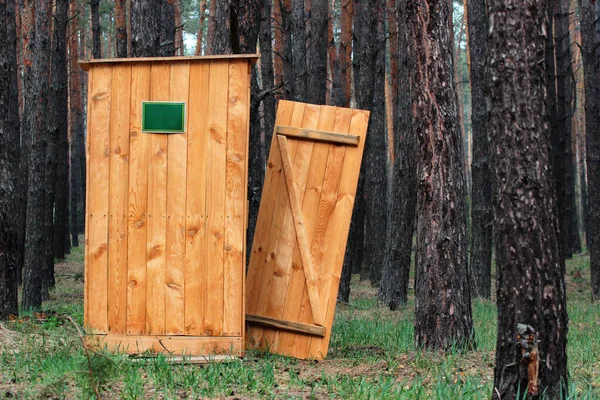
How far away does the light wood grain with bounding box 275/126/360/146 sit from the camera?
25.2ft

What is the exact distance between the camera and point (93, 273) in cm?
705

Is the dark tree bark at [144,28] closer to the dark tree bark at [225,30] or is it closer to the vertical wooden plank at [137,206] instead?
the dark tree bark at [225,30]

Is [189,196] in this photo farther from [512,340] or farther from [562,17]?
[562,17]

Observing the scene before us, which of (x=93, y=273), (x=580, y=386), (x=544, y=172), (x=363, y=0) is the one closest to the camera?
(x=544, y=172)

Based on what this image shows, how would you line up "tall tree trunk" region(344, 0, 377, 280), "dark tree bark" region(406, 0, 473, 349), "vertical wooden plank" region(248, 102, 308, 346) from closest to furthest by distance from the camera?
"dark tree bark" region(406, 0, 473, 349) < "vertical wooden plank" region(248, 102, 308, 346) < "tall tree trunk" region(344, 0, 377, 280)

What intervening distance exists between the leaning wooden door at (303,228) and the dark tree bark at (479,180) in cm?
841

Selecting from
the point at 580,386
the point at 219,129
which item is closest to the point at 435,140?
the point at 219,129

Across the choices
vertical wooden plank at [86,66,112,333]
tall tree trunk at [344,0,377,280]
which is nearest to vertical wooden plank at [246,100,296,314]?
vertical wooden plank at [86,66,112,333]

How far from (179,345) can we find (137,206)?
1.37 metres

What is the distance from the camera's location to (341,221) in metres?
7.64

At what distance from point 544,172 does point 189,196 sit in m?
3.62

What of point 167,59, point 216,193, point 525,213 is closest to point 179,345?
point 216,193

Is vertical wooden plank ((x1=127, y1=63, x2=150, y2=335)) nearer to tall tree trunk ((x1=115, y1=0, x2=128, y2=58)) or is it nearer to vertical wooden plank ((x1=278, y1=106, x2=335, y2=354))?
vertical wooden plank ((x1=278, y1=106, x2=335, y2=354))

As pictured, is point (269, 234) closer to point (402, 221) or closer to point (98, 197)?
point (98, 197)
